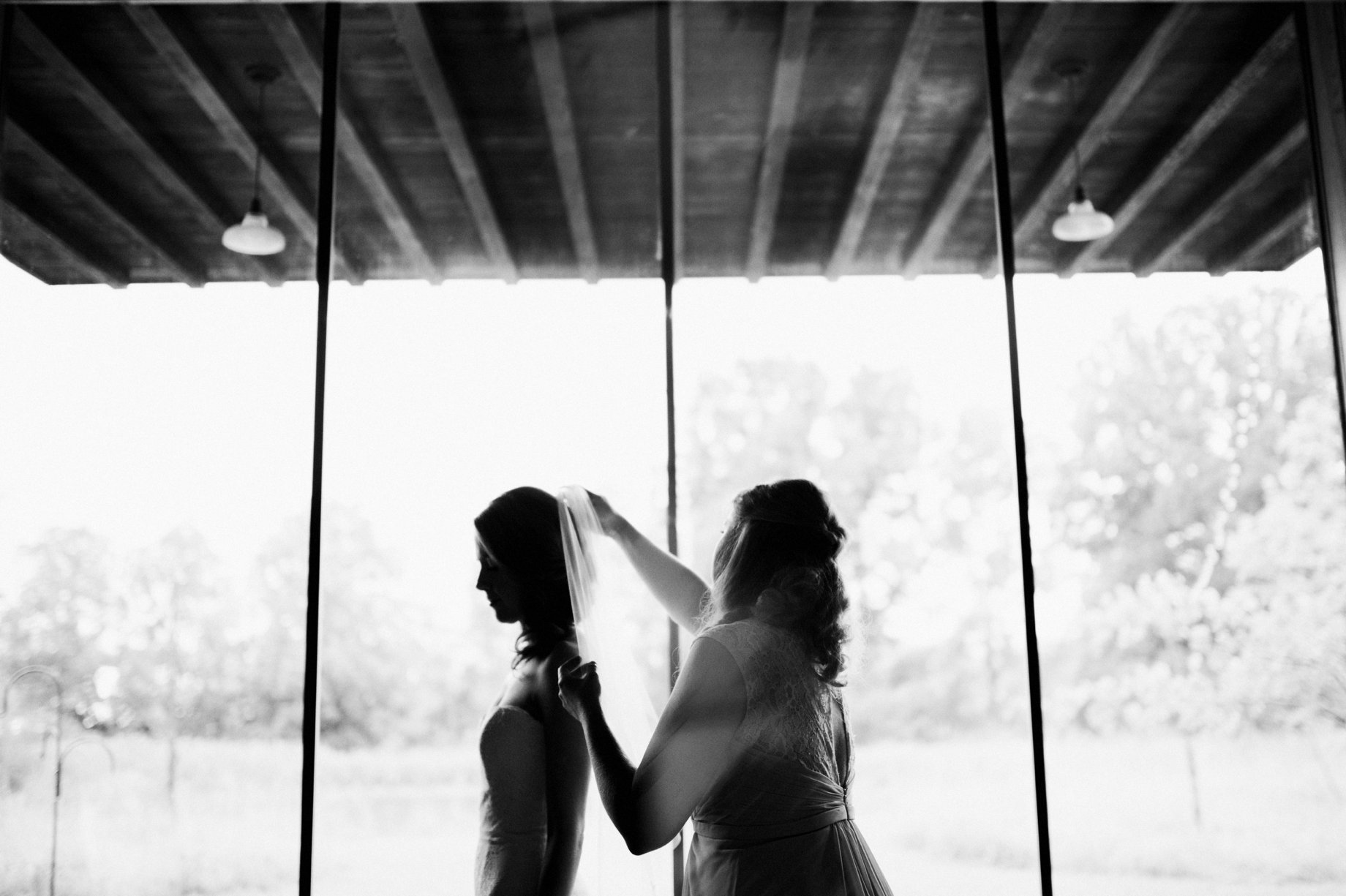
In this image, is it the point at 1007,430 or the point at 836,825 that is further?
the point at 1007,430

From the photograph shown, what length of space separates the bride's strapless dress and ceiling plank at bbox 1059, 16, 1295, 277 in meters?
1.92

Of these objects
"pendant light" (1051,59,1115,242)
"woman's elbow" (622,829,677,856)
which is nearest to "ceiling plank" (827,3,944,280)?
"pendant light" (1051,59,1115,242)

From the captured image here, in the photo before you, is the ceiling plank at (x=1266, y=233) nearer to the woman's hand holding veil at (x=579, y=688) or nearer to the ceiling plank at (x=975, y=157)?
the ceiling plank at (x=975, y=157)

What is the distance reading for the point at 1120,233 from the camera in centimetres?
272

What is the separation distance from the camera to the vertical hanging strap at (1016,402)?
224 cm

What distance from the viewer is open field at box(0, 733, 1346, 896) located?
2293 millimetres

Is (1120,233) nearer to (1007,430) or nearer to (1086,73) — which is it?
(1086,73)

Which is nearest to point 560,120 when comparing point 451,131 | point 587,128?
point 587,128

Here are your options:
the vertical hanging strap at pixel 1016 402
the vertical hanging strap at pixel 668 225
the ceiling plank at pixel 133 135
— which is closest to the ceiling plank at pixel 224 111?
the ceiling plank at pixel 133 135

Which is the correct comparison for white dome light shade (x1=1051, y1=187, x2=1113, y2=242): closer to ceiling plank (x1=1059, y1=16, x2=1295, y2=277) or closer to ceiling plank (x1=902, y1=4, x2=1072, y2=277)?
ceiling plank (x1=1059, y1=16, x2=1295, y2=277)

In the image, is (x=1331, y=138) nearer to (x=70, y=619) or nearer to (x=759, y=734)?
(x=759, y=734)

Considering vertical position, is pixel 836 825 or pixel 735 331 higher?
pixel 735 331

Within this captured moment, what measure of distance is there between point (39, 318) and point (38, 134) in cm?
52

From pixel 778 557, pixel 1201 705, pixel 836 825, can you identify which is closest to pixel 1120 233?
pixel 1201 705
